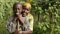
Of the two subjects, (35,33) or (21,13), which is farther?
(35,33)

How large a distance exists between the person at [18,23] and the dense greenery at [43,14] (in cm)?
84

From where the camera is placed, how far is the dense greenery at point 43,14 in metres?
3.26

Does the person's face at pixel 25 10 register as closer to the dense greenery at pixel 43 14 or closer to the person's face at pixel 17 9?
the person's face at pixel 17 9

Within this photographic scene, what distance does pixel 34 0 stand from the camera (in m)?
3.64

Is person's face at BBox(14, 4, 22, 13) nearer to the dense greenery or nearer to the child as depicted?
the child

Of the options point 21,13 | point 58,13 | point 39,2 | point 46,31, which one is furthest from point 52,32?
point 21,13

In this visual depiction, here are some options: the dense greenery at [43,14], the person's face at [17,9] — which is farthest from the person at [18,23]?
the dense greenery at [43,14]

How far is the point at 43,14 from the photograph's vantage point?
3.46 meters

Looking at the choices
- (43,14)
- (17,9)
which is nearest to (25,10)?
(17,9)

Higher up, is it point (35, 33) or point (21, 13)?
point (21, 13)

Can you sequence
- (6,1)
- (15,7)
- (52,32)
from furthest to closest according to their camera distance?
(6,1), (52,32), (15,7)

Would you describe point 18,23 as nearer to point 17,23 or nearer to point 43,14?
point 17,23

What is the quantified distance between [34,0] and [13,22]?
1307 millimetres

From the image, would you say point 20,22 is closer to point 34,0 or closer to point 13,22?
point 13,22
